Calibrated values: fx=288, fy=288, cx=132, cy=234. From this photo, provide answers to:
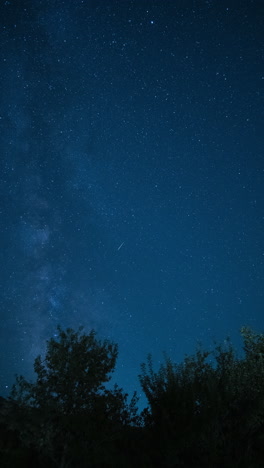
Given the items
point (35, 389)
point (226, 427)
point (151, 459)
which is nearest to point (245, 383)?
point (226, 427)

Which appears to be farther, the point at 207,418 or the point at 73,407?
the point at 73,407

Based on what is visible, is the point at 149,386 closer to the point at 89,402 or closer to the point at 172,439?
the point at 172,439

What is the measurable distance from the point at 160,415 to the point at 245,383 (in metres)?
5.36

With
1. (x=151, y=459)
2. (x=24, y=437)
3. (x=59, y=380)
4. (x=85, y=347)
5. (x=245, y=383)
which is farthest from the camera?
(x=85, y=347)

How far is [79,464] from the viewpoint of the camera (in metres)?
12.2

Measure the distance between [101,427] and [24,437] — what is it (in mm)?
3725

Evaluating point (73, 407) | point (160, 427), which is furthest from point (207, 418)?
point (73, 407)

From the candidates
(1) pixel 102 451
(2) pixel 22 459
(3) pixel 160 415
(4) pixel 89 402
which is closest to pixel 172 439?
(3) pixel 160 415

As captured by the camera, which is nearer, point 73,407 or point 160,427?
point 160,427

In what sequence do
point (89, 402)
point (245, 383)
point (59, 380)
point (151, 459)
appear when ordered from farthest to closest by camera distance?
point (59, 380) → point (89, 402) → point (245, 383) → point (151, 459)

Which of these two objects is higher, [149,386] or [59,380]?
[59,380]

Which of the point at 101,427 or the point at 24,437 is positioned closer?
the point at 24,437

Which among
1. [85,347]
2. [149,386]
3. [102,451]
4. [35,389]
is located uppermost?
[85,347]

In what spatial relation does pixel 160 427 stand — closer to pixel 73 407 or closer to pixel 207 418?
pixel 207 418
